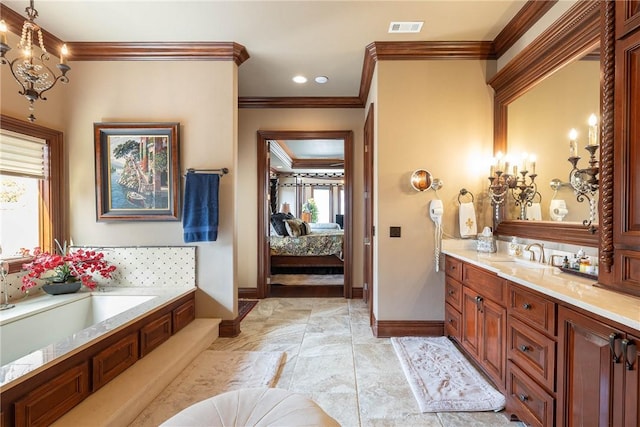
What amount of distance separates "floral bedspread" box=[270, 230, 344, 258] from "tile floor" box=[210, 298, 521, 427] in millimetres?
1466

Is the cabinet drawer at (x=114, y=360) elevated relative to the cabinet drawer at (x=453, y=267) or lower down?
lower down

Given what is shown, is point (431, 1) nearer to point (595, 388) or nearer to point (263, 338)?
point (595, 388)

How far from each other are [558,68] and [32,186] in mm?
4563

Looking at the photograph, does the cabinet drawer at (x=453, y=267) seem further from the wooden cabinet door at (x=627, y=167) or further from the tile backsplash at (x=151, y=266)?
the tile backsplash at (x=151, y=266)

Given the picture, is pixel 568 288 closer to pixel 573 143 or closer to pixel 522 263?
pixel 522 263

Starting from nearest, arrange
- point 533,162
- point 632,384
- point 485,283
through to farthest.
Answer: point 632,384
point 485,283
point 533,162

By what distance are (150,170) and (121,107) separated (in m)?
0.71

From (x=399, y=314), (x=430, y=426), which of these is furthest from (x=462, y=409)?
(x=399, y=314)

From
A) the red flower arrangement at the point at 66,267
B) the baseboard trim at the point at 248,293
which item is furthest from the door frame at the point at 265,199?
the red flower arrangement at the point at 66,267

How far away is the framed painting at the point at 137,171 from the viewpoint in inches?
115

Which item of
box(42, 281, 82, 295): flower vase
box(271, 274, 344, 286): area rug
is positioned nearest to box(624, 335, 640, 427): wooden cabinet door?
box(42, 281, 82, 295): flower vase

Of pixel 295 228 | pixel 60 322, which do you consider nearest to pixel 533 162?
pixel 295 228

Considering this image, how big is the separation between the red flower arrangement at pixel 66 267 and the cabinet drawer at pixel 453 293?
323 centimetres

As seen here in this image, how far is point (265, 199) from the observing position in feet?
14.1
